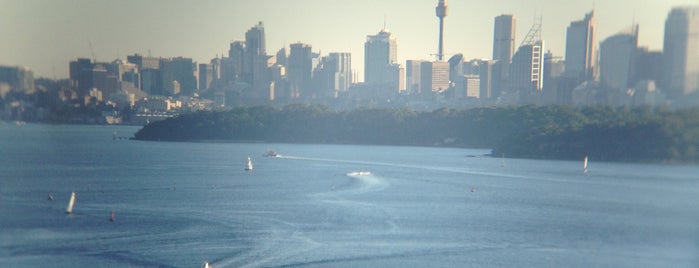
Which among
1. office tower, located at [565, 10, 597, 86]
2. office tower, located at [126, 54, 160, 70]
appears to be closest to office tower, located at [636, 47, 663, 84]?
office tower, located at [565, 10, 597, 86]

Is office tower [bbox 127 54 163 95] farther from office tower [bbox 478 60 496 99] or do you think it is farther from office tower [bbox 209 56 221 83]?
office tower [bbox 478 60 496 99]

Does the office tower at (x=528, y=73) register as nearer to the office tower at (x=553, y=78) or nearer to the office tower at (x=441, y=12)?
the office tower at (x=553, y=78)

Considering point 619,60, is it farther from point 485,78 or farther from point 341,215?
point 485,78

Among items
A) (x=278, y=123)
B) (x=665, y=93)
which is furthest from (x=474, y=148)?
(x=665, y=93)

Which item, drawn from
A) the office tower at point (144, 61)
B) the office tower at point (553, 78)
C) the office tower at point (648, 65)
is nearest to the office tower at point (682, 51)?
the office tower at point (648, 65)

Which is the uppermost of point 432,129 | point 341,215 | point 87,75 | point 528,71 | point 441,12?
point 441,12

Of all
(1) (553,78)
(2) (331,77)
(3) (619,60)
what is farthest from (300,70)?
(3) (619,60)

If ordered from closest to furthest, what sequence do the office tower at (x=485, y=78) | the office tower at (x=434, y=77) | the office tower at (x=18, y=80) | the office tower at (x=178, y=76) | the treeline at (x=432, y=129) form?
1. the office tower at (x=18, y=80)
2. the office tower at (x=178, y=76)
3. the treeline at (x=432, y=129)
4. the office tower at (x=485, y=78)
5. the office tower at (x=434, y=77)
